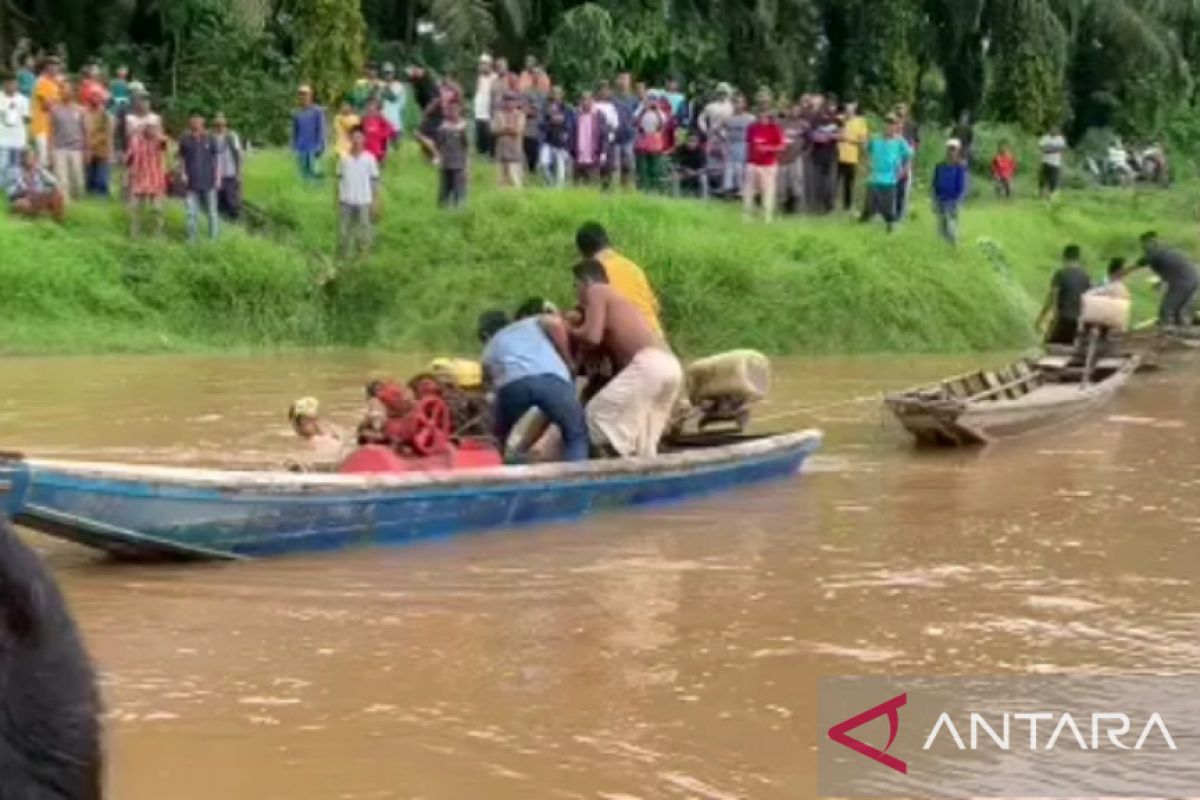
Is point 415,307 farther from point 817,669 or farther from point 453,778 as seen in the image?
point 453,778

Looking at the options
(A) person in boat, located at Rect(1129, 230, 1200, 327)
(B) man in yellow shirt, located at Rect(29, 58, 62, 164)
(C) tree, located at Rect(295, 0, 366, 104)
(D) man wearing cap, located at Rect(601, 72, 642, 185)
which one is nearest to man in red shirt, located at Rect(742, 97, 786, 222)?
(D) man wearing cap, located at Rect(601, 72, 642, 185)

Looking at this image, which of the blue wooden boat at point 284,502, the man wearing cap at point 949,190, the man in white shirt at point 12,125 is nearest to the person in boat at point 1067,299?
the man wearing cap at point 949,190

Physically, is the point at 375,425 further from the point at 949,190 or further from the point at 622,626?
the point at 949,190

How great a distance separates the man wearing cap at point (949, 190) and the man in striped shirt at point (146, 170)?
9156 mm

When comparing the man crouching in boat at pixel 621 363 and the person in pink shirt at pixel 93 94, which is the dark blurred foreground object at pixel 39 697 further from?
the person in pink shirt at pixel 93 94

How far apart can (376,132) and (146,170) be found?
2724 millimetres

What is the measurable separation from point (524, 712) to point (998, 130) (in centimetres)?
2598

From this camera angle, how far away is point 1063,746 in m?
6.75

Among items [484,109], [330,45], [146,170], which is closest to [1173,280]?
[484,109]

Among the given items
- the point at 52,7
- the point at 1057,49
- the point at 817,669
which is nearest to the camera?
the point at 817,669

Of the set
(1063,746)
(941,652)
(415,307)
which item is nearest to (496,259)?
(415,307)

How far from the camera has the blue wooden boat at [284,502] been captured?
336 inches

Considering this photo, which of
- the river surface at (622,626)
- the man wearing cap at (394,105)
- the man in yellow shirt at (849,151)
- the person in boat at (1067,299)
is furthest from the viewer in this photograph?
the man in yellow shirt at (849,151)

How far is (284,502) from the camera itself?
9.30 m
